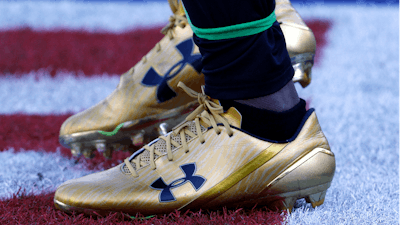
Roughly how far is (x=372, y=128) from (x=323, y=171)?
0.70m

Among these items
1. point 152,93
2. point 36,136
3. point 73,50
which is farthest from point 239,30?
point 73,50

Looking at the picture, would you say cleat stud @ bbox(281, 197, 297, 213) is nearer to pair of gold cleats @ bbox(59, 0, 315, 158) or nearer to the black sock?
the black sock

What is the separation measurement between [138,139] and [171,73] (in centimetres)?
22

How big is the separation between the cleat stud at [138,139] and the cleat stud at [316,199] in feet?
1.86

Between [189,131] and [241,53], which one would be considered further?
[189,131]

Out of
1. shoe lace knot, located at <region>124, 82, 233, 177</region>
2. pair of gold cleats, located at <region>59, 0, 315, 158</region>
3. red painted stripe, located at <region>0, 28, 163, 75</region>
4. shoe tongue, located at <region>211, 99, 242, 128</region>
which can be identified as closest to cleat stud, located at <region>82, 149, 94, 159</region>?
pair of gold cleats, located at <region>59, 0, 315, 158</region>

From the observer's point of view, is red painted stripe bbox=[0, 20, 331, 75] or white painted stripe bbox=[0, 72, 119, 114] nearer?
white painted stripe bbox=[0, 72, 119, 114]

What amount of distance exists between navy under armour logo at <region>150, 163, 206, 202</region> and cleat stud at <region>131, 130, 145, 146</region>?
0.41 meters

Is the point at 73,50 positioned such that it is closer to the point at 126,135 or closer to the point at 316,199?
the point at 126,135

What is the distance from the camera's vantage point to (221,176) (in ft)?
2.52

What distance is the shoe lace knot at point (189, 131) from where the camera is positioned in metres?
0.80

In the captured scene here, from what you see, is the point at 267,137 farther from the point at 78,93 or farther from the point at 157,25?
the point at 157,25

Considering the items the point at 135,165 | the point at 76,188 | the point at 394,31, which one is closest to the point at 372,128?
the point at 135,165

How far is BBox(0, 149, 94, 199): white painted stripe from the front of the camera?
985 mm
